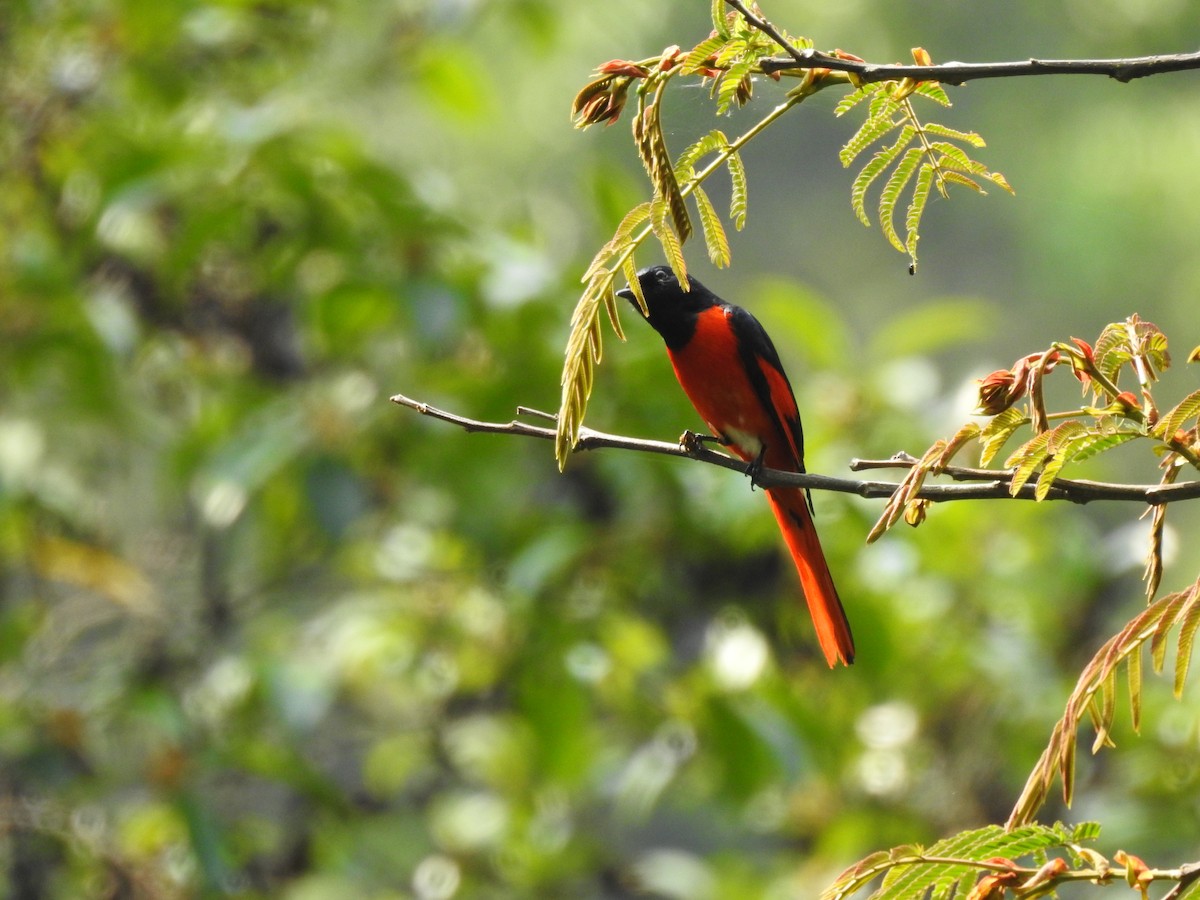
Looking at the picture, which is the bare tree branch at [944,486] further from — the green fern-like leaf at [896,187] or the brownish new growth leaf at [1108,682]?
the green fern-like leaf at [896,187]

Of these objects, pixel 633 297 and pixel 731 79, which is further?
pixel 633 297

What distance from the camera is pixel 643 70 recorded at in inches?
47.1

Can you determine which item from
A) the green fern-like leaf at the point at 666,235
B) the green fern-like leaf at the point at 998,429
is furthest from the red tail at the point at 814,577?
the green fern-like leaf at the point at 666,235

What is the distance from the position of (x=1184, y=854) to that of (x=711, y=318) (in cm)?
222

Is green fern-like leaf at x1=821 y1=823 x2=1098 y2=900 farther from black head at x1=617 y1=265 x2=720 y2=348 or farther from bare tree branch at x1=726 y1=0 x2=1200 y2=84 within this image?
black head at x1=617 y1=265 x2=720 y2=348

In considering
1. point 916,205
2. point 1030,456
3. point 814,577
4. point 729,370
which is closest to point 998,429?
point 1030,456

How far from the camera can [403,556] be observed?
432 centimetres

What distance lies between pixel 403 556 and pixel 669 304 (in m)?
1.66

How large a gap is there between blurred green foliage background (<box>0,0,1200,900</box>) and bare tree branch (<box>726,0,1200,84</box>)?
8.15ft

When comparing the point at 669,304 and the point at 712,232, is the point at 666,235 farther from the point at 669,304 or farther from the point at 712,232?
the point at 669,304

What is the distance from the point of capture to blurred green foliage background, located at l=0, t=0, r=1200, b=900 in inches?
146

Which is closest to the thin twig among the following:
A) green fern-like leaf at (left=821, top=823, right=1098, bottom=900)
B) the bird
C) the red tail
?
green fern-like leaf at (left=821, top=823, right=1098, bottom=900)

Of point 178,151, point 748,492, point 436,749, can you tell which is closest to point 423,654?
point 436,749

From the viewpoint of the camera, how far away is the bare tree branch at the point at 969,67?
1.08 metres
